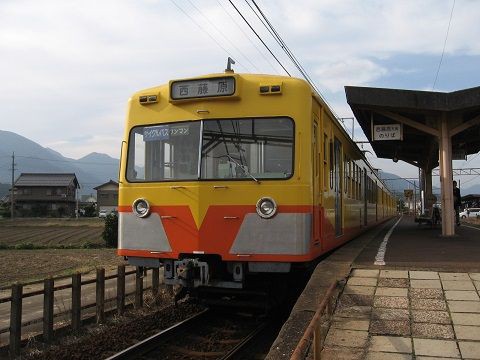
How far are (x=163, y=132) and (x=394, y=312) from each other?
3.77 m

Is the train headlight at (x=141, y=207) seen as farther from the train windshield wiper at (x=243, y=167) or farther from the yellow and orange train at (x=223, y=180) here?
the train windshield wiper at (x=243, y=167)

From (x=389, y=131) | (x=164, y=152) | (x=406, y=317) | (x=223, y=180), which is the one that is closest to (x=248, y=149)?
(x=223, y=180)

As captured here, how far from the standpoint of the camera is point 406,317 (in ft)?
16.6

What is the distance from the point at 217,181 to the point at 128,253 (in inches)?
66.8

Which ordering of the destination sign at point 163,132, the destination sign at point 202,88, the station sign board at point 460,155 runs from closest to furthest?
the destination sign at point 202,88, the destination sign at point 163,132, the station sign board at point 460,155

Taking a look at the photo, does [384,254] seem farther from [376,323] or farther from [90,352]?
[90,352]

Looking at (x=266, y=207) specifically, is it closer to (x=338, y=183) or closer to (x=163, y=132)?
(x=163, y=132)

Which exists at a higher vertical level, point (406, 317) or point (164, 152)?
point (164, 152)

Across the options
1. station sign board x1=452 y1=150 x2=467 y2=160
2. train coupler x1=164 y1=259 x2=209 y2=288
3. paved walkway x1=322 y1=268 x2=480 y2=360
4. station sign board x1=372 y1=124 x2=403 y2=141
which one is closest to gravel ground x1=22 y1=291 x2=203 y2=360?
train coupler x1=164 y1=259 x2=209 y2=288

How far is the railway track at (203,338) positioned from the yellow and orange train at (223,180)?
83 centimetres

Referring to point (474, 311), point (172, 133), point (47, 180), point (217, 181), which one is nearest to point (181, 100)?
point (172, 133)

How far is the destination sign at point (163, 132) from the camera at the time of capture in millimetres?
6926

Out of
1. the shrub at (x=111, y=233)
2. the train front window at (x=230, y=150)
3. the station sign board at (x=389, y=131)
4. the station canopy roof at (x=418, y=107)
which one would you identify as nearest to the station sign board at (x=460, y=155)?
the station canopy roof at (x=418, y=107)

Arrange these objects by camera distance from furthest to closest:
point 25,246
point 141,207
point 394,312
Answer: point 25,246 < point 141,207 < point 394,312
